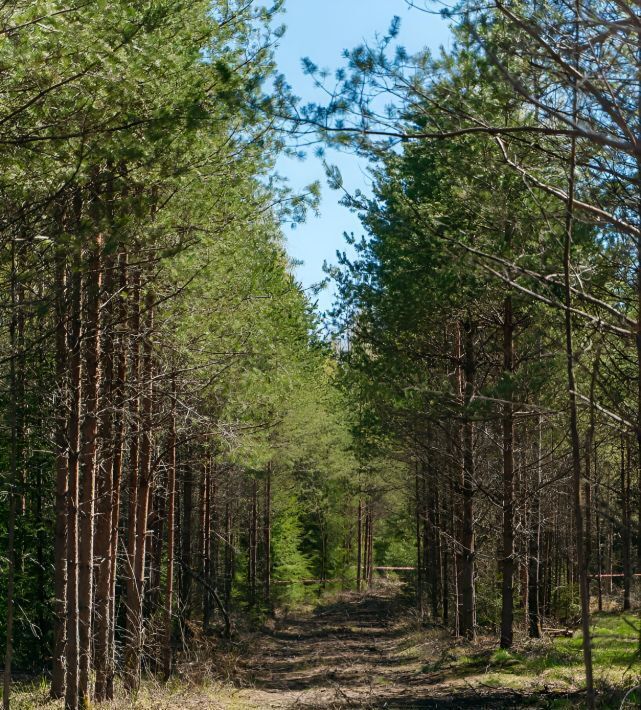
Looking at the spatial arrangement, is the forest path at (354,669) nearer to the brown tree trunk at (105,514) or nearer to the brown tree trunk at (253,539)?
the brown tree trunk at (253,539)

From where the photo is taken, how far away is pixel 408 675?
52.7 feet

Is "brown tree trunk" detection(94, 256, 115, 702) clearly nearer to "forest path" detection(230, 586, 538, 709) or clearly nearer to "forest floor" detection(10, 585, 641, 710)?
"forest floor" detection(10, 585, 641, 710)

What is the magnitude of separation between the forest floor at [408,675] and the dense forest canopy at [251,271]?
0.49m

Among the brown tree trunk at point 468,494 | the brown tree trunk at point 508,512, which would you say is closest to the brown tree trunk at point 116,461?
the brown tree trunk at point 468,494

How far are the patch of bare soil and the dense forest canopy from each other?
4.43ft

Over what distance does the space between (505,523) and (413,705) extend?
13.1ft

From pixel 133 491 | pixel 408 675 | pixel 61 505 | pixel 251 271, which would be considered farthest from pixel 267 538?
pixel 61 505

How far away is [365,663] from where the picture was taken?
19547 mm

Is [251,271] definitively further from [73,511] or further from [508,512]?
[508,512]

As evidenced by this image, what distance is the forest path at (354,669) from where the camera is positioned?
12531 millimetres

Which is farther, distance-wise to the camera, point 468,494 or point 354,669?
point 354,669

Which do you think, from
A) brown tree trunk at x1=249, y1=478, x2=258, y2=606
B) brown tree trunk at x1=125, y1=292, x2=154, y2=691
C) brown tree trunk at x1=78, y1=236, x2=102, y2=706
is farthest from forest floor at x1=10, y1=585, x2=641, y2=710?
brown tree trunk at x1=249, y1=478, x2=258, y2=606

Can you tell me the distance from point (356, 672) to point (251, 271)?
924 cm

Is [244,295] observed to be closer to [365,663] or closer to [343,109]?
[343,109]
